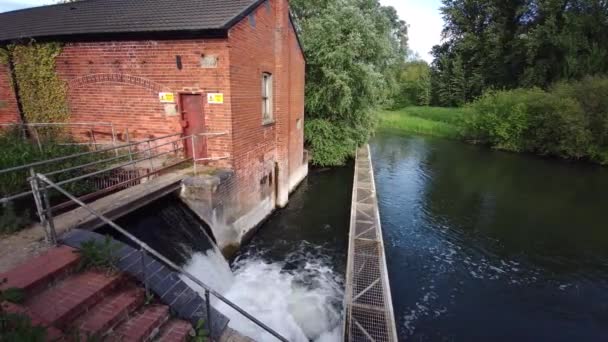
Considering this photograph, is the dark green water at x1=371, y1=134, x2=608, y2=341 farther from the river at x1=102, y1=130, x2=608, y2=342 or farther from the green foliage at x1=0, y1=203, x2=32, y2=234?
the green foliage at x1=0, y1=203, x2=32, y2=234

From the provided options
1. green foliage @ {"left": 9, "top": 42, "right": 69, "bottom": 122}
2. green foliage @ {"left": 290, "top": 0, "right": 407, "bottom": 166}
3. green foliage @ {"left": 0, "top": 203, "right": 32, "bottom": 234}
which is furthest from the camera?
green foliage @ {"left": 290, "top": 0, "right": 407, "bottom": 166}

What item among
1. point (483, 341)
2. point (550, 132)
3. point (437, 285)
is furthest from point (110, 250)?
point (550, 132)

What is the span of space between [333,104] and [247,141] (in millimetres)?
8243

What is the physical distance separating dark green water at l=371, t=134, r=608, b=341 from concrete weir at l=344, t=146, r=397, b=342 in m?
1.02

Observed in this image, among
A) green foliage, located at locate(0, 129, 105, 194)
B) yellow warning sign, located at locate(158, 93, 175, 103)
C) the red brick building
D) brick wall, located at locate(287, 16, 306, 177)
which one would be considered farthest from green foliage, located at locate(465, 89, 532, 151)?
green foliage, located at locate(0, 129, 105, 194)

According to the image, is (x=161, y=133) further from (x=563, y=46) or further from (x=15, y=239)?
(x=563, y=46)

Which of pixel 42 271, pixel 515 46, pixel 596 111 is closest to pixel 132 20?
pixel 42 271

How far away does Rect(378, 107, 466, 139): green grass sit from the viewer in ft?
100

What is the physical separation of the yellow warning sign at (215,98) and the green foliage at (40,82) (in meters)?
4.38

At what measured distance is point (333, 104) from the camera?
1552 centimetres

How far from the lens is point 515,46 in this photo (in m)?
31.5

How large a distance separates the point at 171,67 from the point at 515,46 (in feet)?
119

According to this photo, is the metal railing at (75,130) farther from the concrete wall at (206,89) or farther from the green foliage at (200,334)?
the green foliage at (200,334)

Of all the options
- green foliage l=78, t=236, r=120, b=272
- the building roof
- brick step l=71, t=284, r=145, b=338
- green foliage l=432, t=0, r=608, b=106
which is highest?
green foliage l=432, t=0, r=608, b=106
